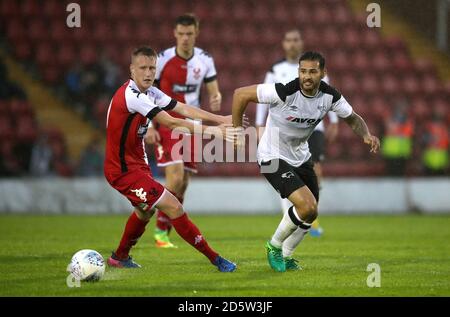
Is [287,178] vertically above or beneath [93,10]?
beneath

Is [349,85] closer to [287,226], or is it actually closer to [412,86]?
[412,86]

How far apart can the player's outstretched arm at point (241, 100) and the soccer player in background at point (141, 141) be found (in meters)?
0.12

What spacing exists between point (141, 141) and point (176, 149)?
2360 millimetres

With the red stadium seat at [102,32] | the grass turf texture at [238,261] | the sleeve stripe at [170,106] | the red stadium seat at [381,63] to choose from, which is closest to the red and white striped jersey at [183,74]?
the grass turf texture at [238,261]

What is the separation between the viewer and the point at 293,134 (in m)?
7.95

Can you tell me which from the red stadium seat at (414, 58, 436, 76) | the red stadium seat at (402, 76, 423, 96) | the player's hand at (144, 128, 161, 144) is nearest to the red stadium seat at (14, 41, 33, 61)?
the red stadium seat at (402, 76, 423, 96)

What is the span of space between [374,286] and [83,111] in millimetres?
13356

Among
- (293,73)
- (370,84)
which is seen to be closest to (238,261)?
(293,73)

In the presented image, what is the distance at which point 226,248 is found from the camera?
9.80 m

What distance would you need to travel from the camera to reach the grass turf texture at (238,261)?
21.7 feet

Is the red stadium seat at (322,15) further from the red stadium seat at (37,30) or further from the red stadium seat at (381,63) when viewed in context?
the red stadium seat at (37,30)

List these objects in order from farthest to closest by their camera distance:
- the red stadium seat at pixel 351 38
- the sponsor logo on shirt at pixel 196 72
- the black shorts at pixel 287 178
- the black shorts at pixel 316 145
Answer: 1. the red stadium seat at pixel 351 38
2. the black shorts at pixel 316 145
3. the sponsor logo on shirt at pixel 196 72
4. the black shorts at pixel 287 178
